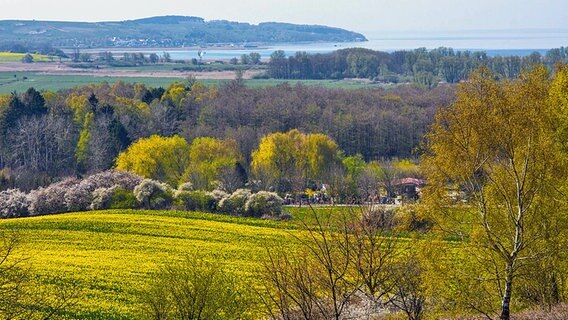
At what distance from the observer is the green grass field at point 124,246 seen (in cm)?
2748

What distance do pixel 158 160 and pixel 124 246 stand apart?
27.1 m

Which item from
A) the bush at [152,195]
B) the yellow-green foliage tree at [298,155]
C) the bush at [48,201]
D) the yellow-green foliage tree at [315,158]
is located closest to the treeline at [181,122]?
the yellow-green foliage tree at [298,155]

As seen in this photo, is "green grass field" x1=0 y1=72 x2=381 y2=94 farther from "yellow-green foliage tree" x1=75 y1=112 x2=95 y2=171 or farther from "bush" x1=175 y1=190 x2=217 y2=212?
"bush" x1=175 y1=190 x2=217 y2=212

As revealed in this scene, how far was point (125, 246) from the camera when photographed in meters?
36.4

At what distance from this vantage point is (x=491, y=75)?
17469 millimetres

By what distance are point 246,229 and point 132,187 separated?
44.9 feet

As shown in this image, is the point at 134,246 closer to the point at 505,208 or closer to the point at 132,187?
the point at 132,187

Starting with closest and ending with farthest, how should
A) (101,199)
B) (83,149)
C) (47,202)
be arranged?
(101,199)
(47,202)
(83,149)

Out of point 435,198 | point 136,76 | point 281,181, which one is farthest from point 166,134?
point 136,76

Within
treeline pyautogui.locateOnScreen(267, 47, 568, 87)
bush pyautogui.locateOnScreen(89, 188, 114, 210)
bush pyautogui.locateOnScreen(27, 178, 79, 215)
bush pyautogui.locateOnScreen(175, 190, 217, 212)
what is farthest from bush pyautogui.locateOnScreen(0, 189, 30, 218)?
treeline pyautogui.locateOnScreen(267, 47, 568, 87)

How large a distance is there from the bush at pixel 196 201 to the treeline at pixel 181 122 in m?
18.8

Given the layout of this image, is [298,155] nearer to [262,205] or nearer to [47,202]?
[262,205]

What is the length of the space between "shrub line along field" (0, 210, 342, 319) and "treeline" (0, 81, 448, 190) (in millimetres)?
23021

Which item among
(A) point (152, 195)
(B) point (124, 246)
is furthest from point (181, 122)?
(B) point (124, 246)
